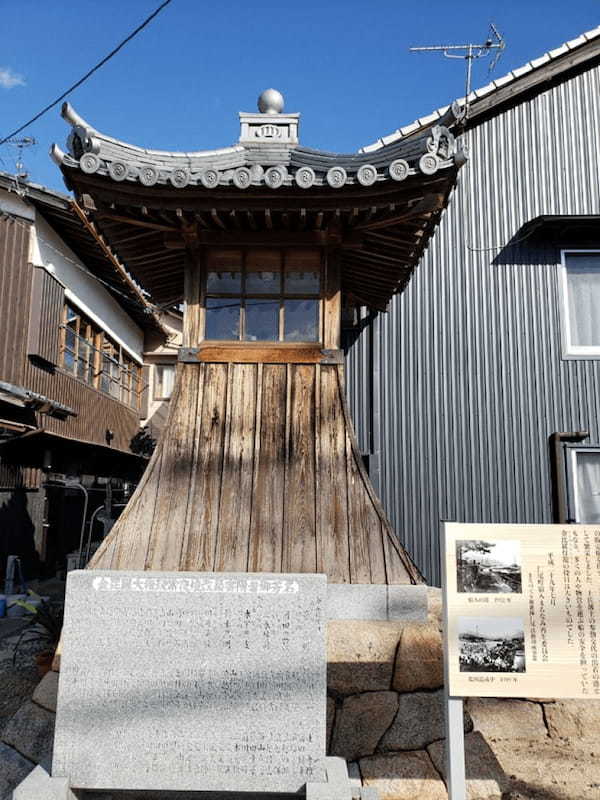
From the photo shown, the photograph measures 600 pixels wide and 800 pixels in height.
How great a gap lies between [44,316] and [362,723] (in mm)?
11285

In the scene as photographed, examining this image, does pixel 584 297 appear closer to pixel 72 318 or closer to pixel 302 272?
pixel 302 272

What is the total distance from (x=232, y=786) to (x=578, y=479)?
23.6ft

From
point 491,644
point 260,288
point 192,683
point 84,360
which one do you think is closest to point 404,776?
point 491,644

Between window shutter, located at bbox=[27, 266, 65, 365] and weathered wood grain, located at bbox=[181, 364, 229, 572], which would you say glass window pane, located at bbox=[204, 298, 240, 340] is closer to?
weathered wood grain, located at bbox=[181, 364, 229, 572]

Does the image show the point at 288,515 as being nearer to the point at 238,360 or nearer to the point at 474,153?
the point at 238,360

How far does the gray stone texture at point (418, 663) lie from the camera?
5539 millimetres

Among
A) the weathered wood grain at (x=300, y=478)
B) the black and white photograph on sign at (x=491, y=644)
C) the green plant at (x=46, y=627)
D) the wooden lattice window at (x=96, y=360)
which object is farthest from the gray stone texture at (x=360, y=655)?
the wooden lattice window at (x=96, y=360)

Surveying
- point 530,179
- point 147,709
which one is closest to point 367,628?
→ point 147,709

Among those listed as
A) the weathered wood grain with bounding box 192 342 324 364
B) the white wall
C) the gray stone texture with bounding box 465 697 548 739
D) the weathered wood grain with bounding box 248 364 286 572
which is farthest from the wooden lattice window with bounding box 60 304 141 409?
the gray stone texture with bounding box 465 697 548 739

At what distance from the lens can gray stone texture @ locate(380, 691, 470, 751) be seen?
207 inches

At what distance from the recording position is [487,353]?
32.0ft

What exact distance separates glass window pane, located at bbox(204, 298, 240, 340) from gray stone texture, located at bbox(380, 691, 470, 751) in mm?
4379

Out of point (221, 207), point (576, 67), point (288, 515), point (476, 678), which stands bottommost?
point (476, 678)

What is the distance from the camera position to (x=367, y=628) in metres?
5.85
